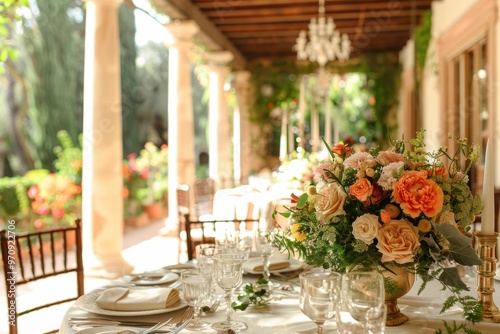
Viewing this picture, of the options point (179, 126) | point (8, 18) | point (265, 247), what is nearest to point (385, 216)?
point (265, 247)

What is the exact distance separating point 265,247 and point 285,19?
6973 mm

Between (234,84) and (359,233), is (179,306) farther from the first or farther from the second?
(234,84)

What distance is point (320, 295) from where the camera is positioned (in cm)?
130

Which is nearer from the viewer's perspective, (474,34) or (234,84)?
(474,34)

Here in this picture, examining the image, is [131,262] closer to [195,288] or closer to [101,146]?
[101,146]

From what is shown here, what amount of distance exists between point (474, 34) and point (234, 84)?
6.99 metres

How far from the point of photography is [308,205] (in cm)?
154

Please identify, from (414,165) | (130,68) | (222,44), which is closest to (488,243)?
(414,165)

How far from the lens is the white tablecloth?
1.49 m

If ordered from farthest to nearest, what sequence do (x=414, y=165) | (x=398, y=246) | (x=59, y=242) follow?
(x=59, y=242) → (x=414, y=165) → (x=398, y=246)

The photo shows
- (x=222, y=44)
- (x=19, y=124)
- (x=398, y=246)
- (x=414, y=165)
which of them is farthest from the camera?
Result: (x=19, y=124)

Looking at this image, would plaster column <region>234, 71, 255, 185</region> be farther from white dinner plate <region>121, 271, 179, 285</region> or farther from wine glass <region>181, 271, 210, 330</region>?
wine glass <region>181, 271, 210, 330</region>

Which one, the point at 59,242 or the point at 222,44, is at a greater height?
the point at 222,44

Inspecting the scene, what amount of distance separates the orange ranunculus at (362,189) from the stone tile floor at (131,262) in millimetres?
2688
